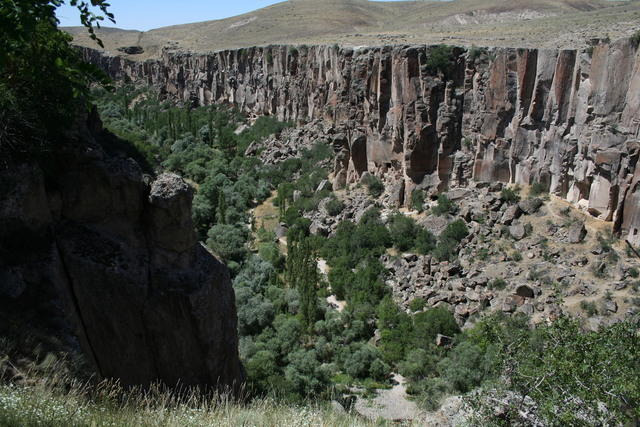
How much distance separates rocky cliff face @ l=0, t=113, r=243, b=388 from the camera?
26.5 ft

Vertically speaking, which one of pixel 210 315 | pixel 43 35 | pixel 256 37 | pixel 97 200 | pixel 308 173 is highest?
pixel 256 37

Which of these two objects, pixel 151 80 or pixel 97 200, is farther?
pixel 151 80

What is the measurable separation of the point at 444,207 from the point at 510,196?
4042 mm

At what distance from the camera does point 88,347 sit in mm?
8797

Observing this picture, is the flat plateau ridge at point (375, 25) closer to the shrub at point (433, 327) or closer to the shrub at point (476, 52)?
the shrub at point (476, 52)

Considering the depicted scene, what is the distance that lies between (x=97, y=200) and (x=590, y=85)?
25.0m

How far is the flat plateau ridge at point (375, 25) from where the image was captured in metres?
46.2

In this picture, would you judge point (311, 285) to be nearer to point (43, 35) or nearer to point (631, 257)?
point (631, 257)

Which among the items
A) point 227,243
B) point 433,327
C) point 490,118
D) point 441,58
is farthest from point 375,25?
point 433,327

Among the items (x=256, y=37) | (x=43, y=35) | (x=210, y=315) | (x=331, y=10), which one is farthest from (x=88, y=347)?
(x=331, y=10)

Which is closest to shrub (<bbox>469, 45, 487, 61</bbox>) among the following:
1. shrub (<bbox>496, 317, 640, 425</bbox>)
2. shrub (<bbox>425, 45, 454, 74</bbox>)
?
shrub (<bbox>425, 45, 454, 74</bbox>)

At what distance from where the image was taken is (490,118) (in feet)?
107

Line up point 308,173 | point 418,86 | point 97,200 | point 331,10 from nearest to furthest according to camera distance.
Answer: point 97,200, point 418,86, point 308,173, point 331,10

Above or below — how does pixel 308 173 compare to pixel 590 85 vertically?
below
